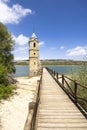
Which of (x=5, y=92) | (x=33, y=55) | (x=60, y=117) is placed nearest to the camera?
(x=60, y=117)

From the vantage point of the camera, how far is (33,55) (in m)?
49.4

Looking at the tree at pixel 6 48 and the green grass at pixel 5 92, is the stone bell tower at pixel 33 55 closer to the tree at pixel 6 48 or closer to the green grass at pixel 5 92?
the tree at pixel 6 48

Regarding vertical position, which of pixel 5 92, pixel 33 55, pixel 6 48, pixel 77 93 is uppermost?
pixel 6 48

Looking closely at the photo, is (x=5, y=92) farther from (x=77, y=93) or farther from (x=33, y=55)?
(x=33, y=55)

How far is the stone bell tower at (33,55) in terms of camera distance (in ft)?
158

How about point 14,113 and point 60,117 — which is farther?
point 14,113

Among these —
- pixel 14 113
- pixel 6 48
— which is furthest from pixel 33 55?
pixel 14 113

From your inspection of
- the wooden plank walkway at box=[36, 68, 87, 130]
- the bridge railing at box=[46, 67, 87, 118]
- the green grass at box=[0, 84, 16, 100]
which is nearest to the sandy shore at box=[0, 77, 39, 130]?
the green grass at box=[0, 84, 16, 100]

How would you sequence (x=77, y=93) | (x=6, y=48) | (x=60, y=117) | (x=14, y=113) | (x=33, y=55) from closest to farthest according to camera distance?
(x=60, y=117) < (x=77, y=93) < (x=14, y=113) < (x=6, y=48) < (x=33, y=55)

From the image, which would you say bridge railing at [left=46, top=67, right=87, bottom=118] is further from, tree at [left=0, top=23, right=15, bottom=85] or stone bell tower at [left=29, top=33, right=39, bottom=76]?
stone bell tower at [left=29, top=33, right=39, bottom=76]

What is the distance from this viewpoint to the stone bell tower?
48.0 metres

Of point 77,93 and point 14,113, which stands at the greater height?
point 77,93

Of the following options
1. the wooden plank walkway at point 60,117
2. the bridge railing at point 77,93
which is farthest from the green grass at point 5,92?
the wooden plank walkway at point 60,117

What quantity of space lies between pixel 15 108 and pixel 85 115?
34.7 feet
